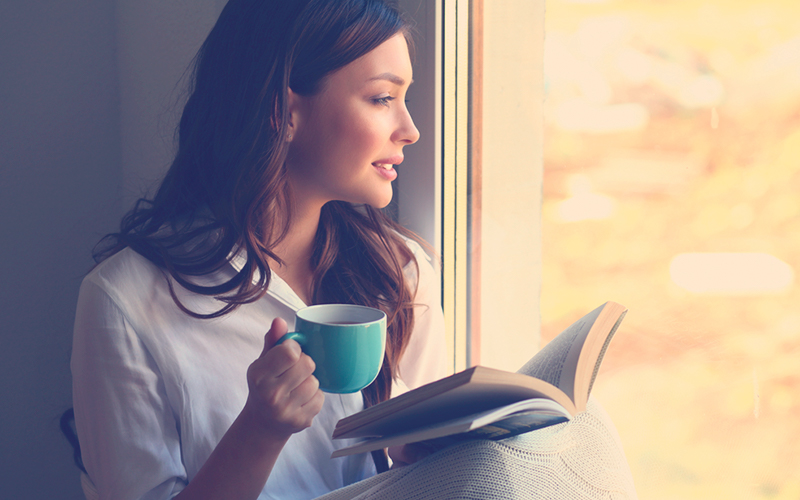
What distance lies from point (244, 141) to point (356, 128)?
172 millimetres

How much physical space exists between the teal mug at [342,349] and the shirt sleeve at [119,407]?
277mm

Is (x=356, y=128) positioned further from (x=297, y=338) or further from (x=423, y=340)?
(x=423, y=340)

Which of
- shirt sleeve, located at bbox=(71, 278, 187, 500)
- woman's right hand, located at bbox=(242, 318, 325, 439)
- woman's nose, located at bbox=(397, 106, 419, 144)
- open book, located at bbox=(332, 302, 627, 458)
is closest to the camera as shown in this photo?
open book, located at bbox=(332, 302, 627, 458)

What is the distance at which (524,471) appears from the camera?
605mm

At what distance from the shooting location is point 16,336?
4.03 ft

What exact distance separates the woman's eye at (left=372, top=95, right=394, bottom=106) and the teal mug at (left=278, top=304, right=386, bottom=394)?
35 centimetres

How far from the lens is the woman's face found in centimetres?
86

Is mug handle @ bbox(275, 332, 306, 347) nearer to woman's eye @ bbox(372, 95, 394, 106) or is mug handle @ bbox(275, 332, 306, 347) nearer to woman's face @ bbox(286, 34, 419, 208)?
woman's face @ bbox(286, 34, 419, 208)

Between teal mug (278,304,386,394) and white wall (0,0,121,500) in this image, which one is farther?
white wall (0,0,121,500)

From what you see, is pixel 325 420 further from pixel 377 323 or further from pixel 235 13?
pixel 235 13

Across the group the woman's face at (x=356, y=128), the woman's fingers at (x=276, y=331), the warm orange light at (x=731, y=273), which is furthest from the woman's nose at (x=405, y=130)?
the warm orange light at (x=731, y=273)

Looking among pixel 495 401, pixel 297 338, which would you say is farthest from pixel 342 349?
pixel 495 401

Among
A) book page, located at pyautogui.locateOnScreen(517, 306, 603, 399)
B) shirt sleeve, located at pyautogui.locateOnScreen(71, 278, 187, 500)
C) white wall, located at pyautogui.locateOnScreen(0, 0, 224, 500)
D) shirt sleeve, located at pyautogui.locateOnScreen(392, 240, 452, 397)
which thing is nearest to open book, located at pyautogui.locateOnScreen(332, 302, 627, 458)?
book page, located at pyautogui.locateOnScreen(517, 306, 603, 399)

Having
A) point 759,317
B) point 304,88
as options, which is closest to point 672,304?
point 759,317
